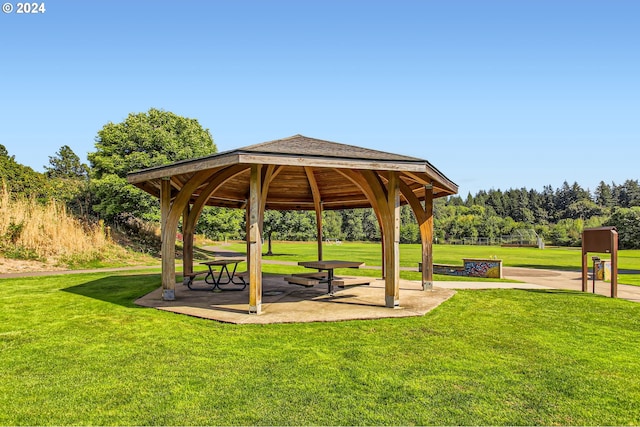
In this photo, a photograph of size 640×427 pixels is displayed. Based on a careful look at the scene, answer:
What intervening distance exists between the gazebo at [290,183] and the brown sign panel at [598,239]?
154 inches

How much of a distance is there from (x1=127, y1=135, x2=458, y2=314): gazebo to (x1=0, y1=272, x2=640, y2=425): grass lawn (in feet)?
5.15

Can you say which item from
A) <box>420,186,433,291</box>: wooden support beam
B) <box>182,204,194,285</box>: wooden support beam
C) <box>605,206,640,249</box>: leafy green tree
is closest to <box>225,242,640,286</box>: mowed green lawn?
<box>420,186,433,291</box>: wooden support beam

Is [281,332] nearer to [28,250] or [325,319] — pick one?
[325,319]

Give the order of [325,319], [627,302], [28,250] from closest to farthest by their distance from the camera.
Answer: [325,319], [627,302], [28,250]

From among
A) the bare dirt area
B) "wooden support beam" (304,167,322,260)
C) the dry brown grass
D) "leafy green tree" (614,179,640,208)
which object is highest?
"leafy green tree" (614,179,640,208)

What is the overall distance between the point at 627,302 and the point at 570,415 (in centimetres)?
782

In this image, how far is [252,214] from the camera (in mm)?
7297

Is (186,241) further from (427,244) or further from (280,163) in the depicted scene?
(427,244)

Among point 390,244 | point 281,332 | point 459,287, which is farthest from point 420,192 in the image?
point 281,332

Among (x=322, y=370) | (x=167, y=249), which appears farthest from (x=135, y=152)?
(x=322, y=370)

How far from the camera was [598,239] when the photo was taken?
1061 cm

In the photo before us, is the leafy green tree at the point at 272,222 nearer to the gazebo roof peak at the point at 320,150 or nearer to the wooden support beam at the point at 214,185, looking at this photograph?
the wooden support beam at the point at 214,185

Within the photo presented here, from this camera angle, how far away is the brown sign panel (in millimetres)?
10258

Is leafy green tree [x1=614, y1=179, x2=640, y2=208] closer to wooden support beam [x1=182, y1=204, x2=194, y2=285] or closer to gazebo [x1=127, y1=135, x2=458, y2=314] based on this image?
gazebo [x1=127, y1=135, x2=458, y2=314]
